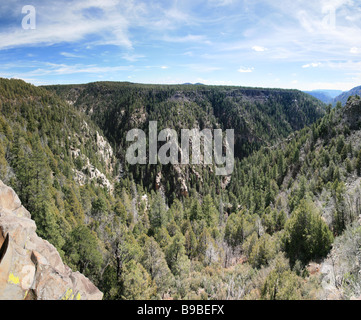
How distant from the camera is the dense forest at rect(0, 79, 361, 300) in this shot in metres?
20.5

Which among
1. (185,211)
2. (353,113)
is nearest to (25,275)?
(185,211)

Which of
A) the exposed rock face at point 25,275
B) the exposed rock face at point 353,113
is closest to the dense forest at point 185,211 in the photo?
the exposed rock face at point 353,113

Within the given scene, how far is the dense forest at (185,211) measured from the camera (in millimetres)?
20547

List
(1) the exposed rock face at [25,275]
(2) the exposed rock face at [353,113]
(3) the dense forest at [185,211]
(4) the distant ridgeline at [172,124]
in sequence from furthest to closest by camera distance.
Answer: (4) the distant ridgeline at [172,124], (2) the exposed rock face at [353,113], (3) the dense forest at [185,211], (1) the exposed rock face at [25,275]

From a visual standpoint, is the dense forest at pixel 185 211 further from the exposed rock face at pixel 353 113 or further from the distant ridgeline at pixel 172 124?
the distant ridgeline at pixel 172 124

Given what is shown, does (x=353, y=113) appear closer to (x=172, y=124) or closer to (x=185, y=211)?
(x=185, y=211)

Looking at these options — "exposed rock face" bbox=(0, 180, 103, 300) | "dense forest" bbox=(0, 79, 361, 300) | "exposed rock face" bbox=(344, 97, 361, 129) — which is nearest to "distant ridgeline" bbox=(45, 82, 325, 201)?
"dense forest" bbox=(0, 79, 361, 300)

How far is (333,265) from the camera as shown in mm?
18625

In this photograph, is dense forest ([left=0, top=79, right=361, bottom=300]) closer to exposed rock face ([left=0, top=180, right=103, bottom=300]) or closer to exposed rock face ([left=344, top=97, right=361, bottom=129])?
exposed rock face ([left=344, top=97, right=361, bottom=129])
